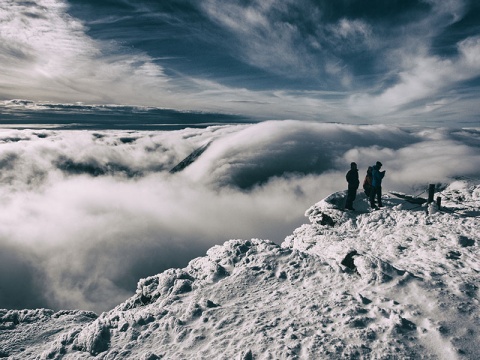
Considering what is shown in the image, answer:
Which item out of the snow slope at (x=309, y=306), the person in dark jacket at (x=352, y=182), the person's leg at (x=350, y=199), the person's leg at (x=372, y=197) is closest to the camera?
the snow slope at (x=309, y=306)

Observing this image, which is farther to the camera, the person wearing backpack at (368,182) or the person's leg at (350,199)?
the person's leg at (350,199)

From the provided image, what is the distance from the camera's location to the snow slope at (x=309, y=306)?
613 cm

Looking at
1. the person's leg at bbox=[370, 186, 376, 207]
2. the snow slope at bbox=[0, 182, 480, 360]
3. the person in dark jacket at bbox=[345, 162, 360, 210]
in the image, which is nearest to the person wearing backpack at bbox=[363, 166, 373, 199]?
the person's leg at bbox=[370, 186, 376, 207]

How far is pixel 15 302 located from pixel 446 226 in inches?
9167

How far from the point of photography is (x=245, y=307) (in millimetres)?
8031

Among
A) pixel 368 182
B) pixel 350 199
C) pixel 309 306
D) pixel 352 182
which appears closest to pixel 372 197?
pixel 368 182

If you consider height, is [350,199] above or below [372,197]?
below

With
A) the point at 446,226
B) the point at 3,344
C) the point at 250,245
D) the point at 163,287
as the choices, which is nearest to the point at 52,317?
the point at 3,344

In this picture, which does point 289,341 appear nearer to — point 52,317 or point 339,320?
point 339,320

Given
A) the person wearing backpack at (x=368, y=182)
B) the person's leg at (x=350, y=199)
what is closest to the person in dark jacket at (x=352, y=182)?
the person's leg at (x=350, y=199)

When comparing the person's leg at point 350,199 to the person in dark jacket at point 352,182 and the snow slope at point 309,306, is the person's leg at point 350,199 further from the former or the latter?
the snow slope at point 309,306

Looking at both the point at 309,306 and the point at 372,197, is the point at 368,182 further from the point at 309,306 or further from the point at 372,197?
the point at 309,306

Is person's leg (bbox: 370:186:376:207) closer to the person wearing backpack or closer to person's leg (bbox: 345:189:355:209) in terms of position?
the person wearing backpack

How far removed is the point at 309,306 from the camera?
7.55m
